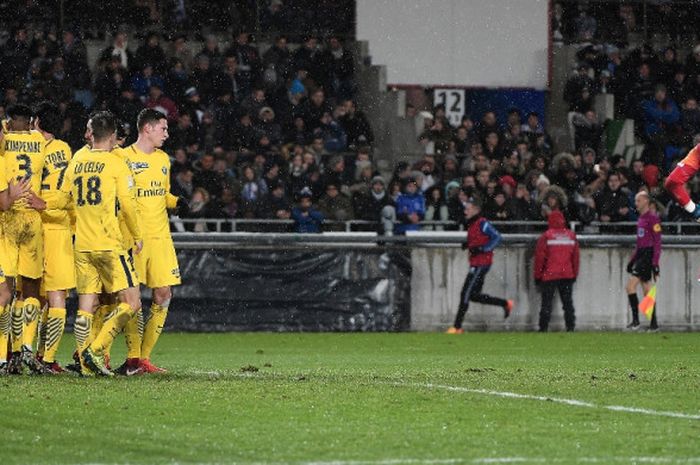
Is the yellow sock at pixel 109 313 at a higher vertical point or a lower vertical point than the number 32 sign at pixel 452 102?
lower

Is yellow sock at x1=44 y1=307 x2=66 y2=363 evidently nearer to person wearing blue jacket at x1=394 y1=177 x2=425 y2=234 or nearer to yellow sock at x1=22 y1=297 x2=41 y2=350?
yellow sock at x1=22 y1=297 x2=41 y2=350

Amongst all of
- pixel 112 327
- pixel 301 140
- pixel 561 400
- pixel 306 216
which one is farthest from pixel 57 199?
pixel 301 140

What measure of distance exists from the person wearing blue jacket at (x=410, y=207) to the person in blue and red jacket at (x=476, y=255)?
149cm

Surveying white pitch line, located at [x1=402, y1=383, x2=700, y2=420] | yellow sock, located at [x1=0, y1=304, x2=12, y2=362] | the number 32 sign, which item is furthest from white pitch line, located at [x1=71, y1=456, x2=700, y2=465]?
the number 32 sign

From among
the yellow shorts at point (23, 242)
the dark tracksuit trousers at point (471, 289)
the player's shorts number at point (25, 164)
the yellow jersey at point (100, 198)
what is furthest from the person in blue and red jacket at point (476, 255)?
the yellow jersey at point (100, 198)

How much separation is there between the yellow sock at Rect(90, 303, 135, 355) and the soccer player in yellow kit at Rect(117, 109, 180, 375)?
25.5 inches

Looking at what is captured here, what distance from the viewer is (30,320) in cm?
1337

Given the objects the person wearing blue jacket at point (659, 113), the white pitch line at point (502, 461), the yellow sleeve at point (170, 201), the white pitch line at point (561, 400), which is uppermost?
the person wearing blue jacket at point (659, 113)

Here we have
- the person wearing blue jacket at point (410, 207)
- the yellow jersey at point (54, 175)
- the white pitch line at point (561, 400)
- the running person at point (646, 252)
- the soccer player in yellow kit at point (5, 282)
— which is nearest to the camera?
the white pitch line at point (561, 400)

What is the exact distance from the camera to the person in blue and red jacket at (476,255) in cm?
2339

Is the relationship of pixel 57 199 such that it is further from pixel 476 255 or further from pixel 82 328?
pixel 476 255

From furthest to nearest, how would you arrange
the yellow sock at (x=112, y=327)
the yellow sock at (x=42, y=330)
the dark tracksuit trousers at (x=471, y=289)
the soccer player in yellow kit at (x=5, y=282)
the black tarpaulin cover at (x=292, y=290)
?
1. the dark tracksuit trousers at (x=471, y=289)
2. the black tarpaulin cover at (x=292, y=290)
3. the yellow sock at (x=42, y=330)
4. the soccer player in yellow kit at (x=5, y=282)
5. the yellow sock at (x=112, y=327)

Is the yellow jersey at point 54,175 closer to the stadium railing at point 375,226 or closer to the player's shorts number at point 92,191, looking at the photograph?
the player's shorts number at point 92,191

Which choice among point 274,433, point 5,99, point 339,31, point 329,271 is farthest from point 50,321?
point 339,31
